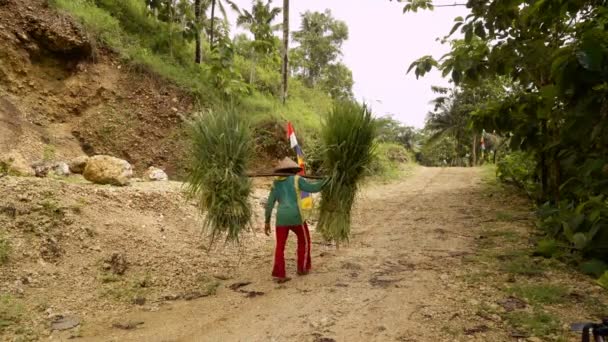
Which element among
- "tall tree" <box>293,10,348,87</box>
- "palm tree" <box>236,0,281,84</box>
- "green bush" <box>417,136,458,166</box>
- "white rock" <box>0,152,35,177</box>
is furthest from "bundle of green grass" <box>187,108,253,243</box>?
"green bush" <box>417,136,458,166</box>

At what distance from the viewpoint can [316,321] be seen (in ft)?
12.3

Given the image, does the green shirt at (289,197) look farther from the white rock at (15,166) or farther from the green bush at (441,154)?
the green bush at (441,154)

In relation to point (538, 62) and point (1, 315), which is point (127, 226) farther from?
point (538, 62)

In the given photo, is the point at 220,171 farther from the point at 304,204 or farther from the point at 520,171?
the point at 520,171

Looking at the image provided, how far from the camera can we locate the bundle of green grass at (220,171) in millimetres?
4738

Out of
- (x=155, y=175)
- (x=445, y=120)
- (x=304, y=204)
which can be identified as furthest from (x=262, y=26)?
(x=445, y=120)

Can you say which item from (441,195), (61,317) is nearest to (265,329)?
(61,317)

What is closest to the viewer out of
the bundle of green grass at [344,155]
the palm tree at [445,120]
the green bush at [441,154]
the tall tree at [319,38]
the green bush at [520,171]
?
the bundle of green grass at [344,155]

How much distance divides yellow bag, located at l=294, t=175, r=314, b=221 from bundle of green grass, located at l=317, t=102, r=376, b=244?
296 millimetres

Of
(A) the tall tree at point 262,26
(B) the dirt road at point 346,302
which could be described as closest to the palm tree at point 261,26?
(A) the tall tree at point 262,26

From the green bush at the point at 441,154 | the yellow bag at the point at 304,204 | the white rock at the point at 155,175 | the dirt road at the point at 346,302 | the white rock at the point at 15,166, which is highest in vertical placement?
the green bush at the point at 441,154

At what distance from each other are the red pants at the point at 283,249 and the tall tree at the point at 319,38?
22.5 meters

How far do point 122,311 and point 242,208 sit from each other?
1.54 metres

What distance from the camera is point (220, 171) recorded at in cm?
474
